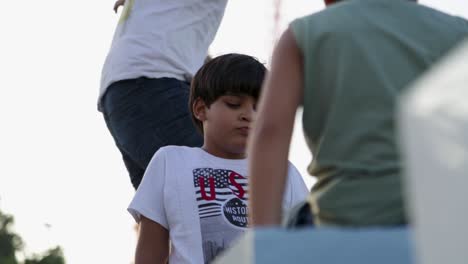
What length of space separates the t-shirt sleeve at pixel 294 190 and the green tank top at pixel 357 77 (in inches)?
78.4

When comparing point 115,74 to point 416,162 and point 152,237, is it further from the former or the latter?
point 416,162

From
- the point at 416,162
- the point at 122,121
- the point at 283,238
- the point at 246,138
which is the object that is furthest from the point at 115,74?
the point at 416,162

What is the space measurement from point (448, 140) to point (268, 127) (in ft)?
3.15

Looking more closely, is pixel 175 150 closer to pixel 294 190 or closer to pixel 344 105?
pixel 294 190

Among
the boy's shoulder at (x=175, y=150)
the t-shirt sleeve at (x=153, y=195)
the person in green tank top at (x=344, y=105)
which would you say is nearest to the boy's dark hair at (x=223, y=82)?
the boy's shoulder at (x=175, y=150)

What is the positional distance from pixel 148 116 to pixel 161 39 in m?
0.34

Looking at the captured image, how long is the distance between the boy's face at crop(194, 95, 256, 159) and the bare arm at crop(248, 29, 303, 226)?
210 cm

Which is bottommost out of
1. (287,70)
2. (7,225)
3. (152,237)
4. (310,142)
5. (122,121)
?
(7,225)

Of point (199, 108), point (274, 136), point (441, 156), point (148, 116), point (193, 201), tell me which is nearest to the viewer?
point (441, 156)

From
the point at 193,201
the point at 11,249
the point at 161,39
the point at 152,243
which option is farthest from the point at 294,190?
the point at 11,249

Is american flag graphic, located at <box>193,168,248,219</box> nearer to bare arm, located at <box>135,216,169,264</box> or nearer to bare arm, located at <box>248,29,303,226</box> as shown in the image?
bare arm, located at <box>135,216,169,264</box>

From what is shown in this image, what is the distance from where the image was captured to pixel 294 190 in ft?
16.5

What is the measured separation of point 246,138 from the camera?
5078 millimetres

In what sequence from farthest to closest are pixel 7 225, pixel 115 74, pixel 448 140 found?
pixel 7 225 → pixel 115 74 → pixel 448 140
